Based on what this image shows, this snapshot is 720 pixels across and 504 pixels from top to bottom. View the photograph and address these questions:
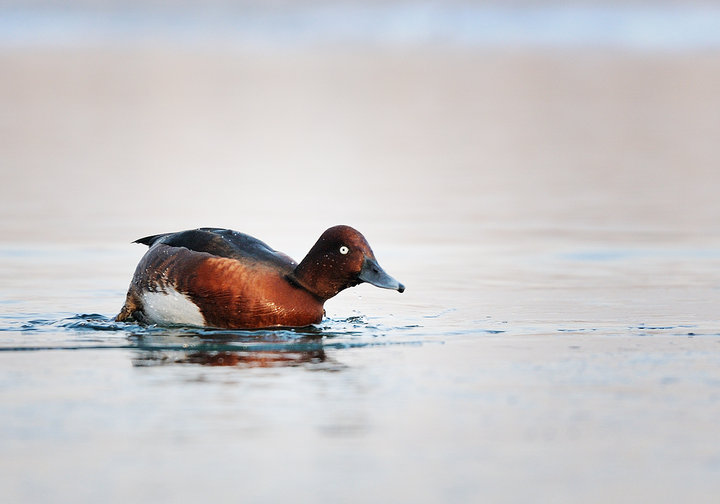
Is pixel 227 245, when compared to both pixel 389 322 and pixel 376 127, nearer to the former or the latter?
pixel 389 322

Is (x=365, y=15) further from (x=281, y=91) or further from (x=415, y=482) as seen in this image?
(x=415, y=482)

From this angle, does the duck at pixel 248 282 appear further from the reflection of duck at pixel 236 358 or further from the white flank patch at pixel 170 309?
the reflection of duck at pixel 236 358

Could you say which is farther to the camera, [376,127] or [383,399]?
[376,127]

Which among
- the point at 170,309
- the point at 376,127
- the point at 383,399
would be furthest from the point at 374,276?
the point at 376,127

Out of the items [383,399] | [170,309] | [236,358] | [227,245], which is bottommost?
[383,399]

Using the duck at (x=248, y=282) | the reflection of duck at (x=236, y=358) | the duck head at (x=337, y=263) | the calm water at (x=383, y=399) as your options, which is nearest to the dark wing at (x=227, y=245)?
the duck at (x=248, y=282)

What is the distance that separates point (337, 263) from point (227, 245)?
2.30 feet

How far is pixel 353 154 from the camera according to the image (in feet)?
65.4

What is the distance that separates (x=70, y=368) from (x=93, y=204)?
7.75 m

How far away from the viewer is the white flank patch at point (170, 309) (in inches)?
325

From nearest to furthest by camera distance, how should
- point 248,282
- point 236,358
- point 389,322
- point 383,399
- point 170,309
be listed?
point 383,399, point 236,358, point 248,282, point 170,309, point 389,322

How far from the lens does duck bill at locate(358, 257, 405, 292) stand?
815 centimetres

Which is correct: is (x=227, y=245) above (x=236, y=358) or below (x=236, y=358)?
above

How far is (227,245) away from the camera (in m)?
8.43
